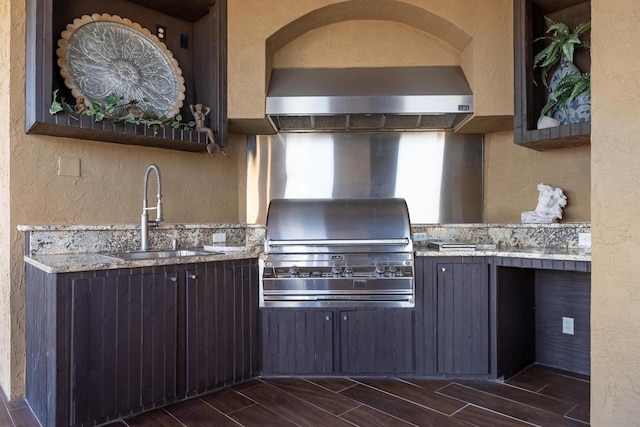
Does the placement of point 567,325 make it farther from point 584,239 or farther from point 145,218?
point 145,218

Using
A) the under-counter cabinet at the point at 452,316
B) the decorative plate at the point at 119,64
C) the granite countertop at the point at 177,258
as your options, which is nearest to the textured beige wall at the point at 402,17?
the decorative plate at the point at 119,64

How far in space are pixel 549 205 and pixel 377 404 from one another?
1.79m

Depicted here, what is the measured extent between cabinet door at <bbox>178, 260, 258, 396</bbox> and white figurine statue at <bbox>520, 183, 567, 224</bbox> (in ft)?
6.53

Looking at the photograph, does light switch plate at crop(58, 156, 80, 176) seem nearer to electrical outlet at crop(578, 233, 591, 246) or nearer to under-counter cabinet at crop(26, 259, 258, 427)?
under-counter cabinet at crop(26, 259, 258, 427)

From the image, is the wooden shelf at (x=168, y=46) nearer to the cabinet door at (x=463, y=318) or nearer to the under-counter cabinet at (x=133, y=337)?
the under-counter cabinet at (x=133, y=337)

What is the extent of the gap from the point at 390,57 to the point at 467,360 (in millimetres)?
2239

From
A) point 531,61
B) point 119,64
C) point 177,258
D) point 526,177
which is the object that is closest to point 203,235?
point 177,258

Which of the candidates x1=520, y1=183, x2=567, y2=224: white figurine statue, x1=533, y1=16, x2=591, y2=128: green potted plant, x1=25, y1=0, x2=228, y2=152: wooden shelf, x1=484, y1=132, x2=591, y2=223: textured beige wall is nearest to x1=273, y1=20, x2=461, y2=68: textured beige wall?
x1=25, y1=0, x2=228, y2=152: wooden shelf

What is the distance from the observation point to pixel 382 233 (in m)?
2.71

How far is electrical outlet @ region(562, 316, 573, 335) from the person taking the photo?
2.80m

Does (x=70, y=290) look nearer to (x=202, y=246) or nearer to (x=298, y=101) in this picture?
(x=202, y=246)

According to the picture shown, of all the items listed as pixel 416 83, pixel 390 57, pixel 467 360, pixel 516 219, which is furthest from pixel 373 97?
pixel 467 360

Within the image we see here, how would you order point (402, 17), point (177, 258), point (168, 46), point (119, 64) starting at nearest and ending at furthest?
point (177, 258) < point (119, 64) < point (168, 46) < point (402, 17)

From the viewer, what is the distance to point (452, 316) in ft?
8.55
